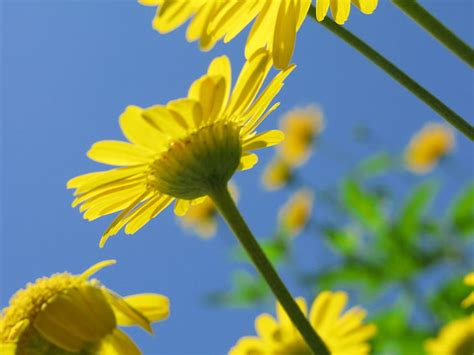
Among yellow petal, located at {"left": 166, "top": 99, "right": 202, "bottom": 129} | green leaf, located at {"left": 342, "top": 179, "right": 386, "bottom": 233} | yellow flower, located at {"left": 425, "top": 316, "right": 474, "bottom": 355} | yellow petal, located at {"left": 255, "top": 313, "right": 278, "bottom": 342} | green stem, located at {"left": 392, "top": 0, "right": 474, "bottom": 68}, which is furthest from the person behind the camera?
green leaf, located at {"left": 342, "top": 179, "right": 386, "bottom": 233}

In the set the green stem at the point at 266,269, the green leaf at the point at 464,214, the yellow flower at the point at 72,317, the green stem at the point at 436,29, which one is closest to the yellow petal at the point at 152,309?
the yellow flower at the point at 72,317

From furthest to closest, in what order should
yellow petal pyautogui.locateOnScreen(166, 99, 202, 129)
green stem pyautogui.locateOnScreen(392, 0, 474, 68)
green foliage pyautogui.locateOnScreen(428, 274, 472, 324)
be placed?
1. green foliage pyautogui.locateOnScreen(428, 274, 472, 324)
2. yellow petal pyautogui.locateOnScreen(166, 99, 202, 129)
3. green stem pyautogui.locateOnScreen(392, 0, 474, 68)

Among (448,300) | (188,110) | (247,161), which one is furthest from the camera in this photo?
(448,300)

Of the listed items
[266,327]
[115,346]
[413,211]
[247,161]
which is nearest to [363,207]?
[413,211]

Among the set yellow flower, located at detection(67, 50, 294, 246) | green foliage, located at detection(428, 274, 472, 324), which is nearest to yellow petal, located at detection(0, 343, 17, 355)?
yellow flower, located at detection(67, 50, 294, 246)

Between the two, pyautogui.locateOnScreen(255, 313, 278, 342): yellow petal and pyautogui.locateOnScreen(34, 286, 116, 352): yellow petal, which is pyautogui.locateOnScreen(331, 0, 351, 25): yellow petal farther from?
pyautogui.locateOnScreen(255, 313, 278, 342): yellow petal

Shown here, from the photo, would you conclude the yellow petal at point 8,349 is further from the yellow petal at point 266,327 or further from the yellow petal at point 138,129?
the yellow petal at point 266,327

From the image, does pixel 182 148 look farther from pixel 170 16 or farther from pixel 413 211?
pixel 413 211

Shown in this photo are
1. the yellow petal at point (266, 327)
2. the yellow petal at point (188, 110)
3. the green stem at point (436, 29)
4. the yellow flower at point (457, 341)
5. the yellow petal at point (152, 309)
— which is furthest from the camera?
the yellow flower at point (457, 341)
